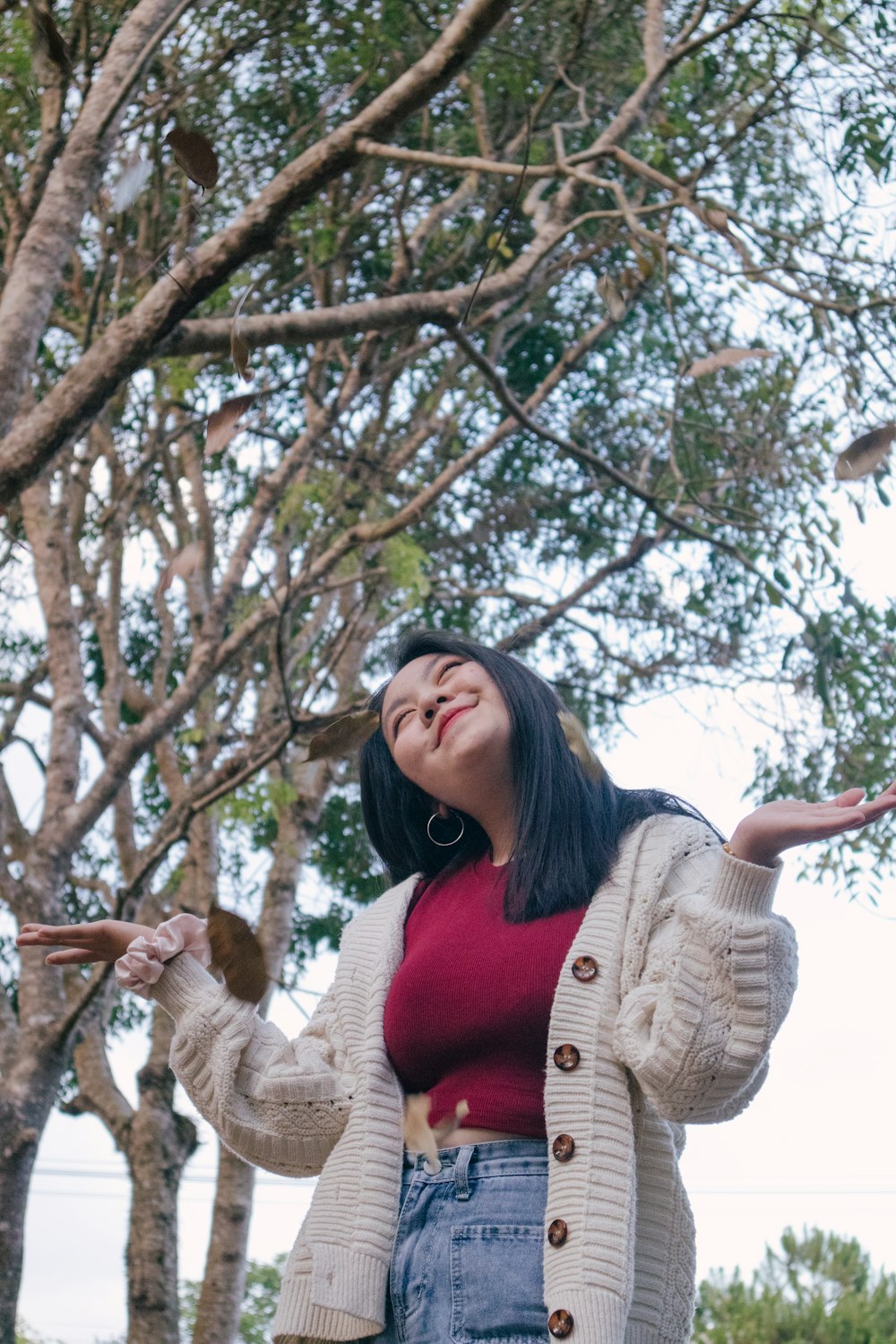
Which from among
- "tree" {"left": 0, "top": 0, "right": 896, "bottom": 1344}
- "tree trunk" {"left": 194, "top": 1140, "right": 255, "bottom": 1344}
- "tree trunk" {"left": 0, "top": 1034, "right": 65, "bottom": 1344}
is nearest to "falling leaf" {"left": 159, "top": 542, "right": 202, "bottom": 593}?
"tree" {"left": 0, "top": 0, "right": 896, "bottom": 1344}

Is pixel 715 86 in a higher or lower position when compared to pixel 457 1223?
higher

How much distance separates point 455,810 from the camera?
2145 mm

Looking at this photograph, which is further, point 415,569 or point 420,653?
point 415,569

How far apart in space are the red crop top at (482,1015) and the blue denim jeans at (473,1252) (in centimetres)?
5

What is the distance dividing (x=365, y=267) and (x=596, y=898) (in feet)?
17.3

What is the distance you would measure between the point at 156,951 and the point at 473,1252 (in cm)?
57

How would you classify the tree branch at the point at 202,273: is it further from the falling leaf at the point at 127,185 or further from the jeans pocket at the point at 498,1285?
the jeans pocket at the point at 498,1285

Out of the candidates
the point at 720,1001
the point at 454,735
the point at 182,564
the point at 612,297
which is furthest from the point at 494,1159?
the point at 612,297

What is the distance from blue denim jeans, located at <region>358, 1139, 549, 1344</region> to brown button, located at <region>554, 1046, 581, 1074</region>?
0.41 ft

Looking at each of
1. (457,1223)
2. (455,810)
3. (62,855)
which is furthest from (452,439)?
(457,1223)

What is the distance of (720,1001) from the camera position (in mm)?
1500

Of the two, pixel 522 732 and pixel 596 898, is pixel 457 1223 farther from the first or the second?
pixel 522 732

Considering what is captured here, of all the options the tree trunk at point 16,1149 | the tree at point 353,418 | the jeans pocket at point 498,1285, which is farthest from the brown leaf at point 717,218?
the tree trunk at point 16,1149

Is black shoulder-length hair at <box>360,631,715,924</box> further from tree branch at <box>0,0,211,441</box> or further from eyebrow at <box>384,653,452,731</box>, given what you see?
tree branch at <box>0,0,211,441</box>
